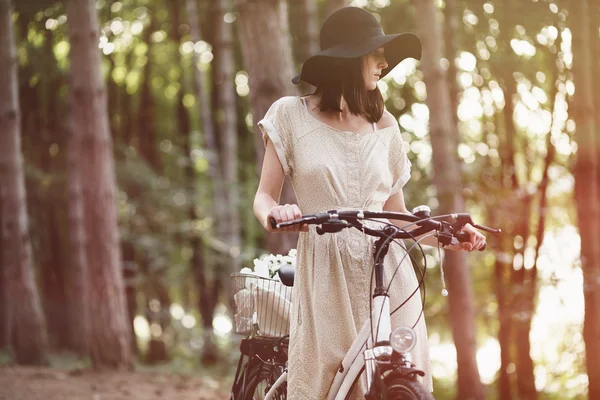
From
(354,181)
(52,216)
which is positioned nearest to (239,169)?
(52,216)

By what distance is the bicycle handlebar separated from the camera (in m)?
3.19

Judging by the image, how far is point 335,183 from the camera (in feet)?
12.1

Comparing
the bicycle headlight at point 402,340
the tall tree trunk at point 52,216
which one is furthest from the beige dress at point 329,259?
the tall tree trunk at point 52,216

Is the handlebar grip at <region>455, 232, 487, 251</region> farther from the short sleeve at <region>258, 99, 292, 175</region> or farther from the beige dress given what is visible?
the short sleeve at <region>258, 99, 292, 175</region>

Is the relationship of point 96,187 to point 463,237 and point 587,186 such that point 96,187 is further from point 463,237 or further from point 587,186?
point 463,237

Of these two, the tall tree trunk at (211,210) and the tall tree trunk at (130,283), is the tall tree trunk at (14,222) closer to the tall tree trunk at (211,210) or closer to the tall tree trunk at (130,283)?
the tall tree trunk at (211,210)

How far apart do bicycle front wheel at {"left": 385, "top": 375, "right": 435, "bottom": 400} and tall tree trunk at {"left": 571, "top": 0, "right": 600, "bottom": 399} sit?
5.99 metres

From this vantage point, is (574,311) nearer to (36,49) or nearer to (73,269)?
(73,269)

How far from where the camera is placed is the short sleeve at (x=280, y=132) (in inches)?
147

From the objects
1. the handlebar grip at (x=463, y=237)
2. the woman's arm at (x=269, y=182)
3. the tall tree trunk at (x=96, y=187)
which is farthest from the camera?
the tall tree trunk at (x=96, y=187)

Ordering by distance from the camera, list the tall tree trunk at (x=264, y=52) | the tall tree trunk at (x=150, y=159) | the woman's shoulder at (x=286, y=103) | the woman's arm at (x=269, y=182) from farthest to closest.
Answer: the tall tree trunk at (x=150, y=159) < the tall tree trunk at (x=264, y=52) < the woman's shoulder at (x=286, y=103) < the woman's arm at (x=269, y=182)

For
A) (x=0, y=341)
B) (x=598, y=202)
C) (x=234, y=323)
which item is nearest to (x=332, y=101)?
(x=234, y=323)

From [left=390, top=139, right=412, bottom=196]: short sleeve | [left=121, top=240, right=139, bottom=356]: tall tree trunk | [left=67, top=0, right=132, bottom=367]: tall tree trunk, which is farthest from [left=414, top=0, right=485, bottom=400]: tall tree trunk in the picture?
[left=121, top=240, right=139, bottom=356]: tall tree trunk

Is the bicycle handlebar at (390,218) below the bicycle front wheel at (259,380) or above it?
above
